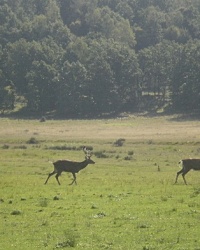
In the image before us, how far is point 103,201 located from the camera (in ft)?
83.3

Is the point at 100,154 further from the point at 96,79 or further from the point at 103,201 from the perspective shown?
the point at 96,79

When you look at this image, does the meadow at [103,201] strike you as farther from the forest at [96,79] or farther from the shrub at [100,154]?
the forest at [96,79]

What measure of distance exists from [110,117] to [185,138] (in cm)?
4596

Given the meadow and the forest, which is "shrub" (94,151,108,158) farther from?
the forest

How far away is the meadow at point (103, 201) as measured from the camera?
17.9 meters

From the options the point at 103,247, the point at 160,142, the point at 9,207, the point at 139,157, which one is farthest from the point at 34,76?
the point at 103,247

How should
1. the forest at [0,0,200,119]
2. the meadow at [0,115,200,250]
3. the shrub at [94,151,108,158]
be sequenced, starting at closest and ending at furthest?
the meadow at [0,115,200,250] → the shrub at [94,151,108,158] → the forest at [0,0,200,119]

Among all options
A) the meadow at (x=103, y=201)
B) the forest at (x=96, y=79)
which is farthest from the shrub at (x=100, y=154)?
the forest at (x=96, y=79)

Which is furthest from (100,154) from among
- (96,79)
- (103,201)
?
(96,79)

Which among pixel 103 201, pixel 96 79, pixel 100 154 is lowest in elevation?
pixel 100 154

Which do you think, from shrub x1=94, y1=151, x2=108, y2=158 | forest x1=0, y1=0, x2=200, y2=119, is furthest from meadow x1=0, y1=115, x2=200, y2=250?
forest x1=0, y1=0, x2=200, y2=119

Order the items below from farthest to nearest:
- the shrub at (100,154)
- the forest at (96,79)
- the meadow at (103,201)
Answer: the forest at (96,79) < the shrub at (100,154) < the meadow at (103,201)

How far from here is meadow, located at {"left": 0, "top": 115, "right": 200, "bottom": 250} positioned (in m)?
17.9

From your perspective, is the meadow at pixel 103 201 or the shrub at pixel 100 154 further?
the shrub at pixel 100 154
